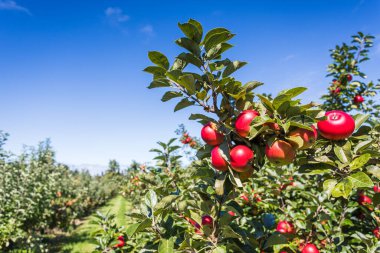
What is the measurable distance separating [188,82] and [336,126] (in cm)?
77

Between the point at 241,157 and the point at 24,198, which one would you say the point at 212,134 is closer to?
the point at 241,157

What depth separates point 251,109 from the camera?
4.83 feet

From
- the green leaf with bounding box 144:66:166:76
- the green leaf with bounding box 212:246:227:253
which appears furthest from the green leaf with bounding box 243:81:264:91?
the green leaf with bounding box 212:246:227:253

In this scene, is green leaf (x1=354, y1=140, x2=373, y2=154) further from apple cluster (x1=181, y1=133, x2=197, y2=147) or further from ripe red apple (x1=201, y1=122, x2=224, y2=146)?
apple cluster (x1=181, y1=133, x2=197, y2=147)

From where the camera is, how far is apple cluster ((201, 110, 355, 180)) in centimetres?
129

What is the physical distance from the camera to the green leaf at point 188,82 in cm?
132

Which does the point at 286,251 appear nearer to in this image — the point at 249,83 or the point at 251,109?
the point at 251,109

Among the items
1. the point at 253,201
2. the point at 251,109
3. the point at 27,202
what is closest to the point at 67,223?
the point at 27,202

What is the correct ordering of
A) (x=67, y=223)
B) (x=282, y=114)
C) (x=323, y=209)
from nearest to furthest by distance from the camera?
1. (x=282, y=114)
2. (x=323, y=209)
3. (x=67, y=223)

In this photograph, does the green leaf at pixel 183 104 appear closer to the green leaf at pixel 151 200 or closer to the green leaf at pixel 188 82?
the green leaf at pixel 188 82

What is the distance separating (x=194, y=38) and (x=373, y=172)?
1133mm

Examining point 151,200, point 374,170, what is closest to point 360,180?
point 374,170

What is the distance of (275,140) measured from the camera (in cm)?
131

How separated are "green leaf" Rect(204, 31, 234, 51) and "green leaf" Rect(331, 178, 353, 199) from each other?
0.90 metres
